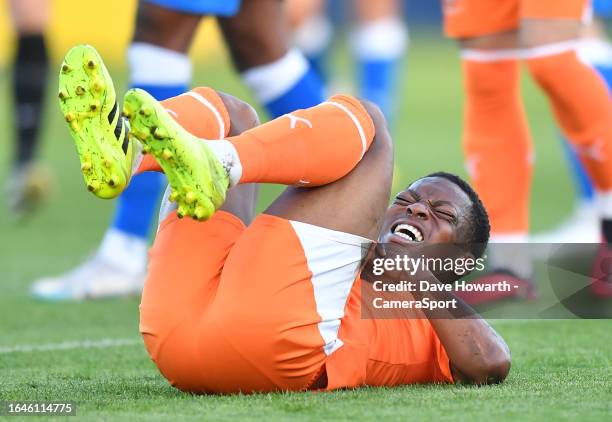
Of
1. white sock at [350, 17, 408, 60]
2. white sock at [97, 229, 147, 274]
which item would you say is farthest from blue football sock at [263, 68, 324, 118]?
white sock at [350, 17, 408, 60]

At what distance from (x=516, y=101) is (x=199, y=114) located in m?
1.72

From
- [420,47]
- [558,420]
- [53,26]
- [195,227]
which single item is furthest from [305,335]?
[420,47]

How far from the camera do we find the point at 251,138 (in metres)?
2.50

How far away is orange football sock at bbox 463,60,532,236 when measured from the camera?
13.5ft

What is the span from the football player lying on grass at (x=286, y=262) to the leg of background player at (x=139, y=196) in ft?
4.06

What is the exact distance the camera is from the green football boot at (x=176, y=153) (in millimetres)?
2305

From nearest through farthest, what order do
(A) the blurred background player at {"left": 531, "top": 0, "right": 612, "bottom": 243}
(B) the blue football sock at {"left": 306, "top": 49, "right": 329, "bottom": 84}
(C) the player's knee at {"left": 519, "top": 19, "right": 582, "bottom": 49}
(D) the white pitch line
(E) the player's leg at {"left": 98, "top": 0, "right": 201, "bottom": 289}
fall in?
1. (D) the white pitch line
2. (C) the player's knee at {"left": 519, "top": 19, "right": 582, "bottom": 49}
3. (E) the player's leg at {"left": 98, "top": 0, "right": 201, "bottom": 289}
4. (A) the blurred background player at {"left": 531, "top": 0, "right": 612, "bottom": 243}
5. (B) the blue football sock at {"left": 306, "top": 49, "right": 329, "bottom": 84}

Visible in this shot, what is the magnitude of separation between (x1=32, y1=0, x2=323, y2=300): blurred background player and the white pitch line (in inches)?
27.4

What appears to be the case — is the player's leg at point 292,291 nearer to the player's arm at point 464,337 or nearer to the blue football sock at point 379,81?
the player's arm at point 464,337

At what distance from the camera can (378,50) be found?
7.88 metres

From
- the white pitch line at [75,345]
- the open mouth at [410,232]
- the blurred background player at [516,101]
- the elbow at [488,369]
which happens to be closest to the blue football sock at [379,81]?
the blurred background player at [516,101]

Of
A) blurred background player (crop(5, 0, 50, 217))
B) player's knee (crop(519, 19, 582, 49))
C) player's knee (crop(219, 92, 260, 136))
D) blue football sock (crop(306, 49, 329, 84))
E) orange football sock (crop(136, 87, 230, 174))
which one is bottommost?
blue football sock (crop(306, 49, 329, 84))

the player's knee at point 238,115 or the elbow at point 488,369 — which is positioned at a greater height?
→ the player's knee at point 238,115

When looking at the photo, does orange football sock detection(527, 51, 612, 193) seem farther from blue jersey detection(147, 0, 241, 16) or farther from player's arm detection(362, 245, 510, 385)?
player's arm detection(362, 245, 510, 385)
